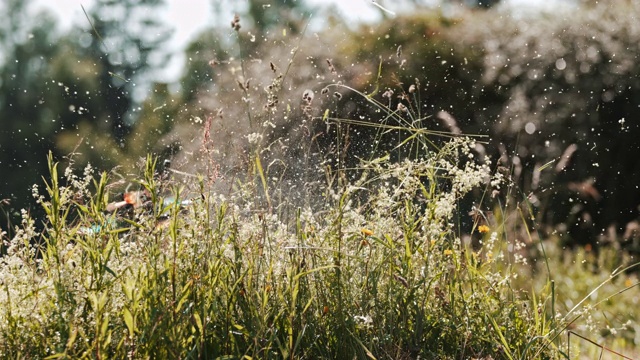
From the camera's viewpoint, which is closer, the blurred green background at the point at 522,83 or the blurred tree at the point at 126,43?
the blurred green background at the point at 522,83

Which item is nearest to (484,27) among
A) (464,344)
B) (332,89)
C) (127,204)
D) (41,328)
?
(332,89)

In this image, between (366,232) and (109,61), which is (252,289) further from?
(109,61)

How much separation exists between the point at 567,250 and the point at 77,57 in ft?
63.0

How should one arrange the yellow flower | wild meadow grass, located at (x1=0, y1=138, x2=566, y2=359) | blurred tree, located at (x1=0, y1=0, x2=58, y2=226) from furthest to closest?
blurred tree, located at (x1=0, y1=0, x2=58, y2=226), the yellow flower, wild meadow grass, located at (x1=0, y1=138, x2=566, y2=359)

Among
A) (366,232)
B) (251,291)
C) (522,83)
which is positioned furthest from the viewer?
(522,83)

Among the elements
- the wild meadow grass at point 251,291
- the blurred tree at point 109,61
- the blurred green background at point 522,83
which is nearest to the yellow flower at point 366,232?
the wild meadow grass at point 251,291

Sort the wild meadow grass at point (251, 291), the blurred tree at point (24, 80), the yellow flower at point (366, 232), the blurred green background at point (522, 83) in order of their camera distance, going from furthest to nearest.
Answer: the blurred tree at point (24, 80)
the blurred green background at point (522, 83)
the yellow flower at point (366, 232)
the wild meadow grass at point (251, 291)

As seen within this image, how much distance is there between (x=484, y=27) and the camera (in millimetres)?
6734

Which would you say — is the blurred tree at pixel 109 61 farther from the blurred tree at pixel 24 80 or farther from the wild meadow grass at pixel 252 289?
the wild meadow grass at pixel 252 289

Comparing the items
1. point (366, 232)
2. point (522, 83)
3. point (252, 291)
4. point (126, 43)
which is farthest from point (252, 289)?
point (126, 43)

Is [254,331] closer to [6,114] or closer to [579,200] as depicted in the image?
[579,200]

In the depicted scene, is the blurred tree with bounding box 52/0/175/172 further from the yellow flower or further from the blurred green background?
the yellow flower

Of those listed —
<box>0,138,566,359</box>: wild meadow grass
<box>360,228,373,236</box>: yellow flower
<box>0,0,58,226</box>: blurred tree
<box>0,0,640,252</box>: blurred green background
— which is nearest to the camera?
<box>0,138,566,359</box>: wild meadow grass

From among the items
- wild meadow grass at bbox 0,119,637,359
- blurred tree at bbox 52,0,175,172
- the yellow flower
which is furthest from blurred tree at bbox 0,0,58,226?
the yellow flower
